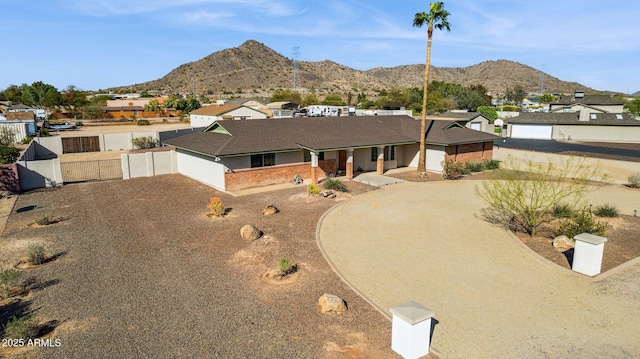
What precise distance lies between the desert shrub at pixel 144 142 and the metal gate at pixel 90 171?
14.1m

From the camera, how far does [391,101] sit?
86938mm

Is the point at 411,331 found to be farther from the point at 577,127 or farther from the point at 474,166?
the point at 577,127

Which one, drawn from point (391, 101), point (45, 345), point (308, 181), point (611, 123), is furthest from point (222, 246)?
point (391, 101)

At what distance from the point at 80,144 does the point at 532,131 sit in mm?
58758

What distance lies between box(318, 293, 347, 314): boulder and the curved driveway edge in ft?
3.54

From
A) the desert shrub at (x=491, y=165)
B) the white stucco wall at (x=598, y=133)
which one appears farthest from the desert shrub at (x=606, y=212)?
the white stucco wall at (x=598, y=133)

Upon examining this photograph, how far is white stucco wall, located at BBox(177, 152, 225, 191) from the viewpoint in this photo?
78.7 ft

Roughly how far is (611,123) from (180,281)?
61.0 metres

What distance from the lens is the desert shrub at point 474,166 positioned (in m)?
30.3

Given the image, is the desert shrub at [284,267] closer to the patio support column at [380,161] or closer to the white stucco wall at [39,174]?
the patio support column at [380,161]

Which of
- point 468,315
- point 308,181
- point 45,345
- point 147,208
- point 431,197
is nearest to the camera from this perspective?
point 45,345

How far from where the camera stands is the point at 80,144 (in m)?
41.1

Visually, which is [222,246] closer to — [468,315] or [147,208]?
[147,208]

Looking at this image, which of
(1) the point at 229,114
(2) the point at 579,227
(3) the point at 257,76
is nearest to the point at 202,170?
(2) the point at 579,227
